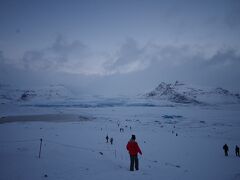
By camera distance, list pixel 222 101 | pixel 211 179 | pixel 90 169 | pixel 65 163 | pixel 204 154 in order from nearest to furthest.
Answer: pixel 90 169, pixel 65 163, pixel 211 179, pixel 204 154, pixel 222 101

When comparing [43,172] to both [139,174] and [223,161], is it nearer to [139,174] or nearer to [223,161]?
[139,174]

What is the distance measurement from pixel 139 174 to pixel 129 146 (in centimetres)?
127

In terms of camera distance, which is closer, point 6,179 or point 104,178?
point 6,179

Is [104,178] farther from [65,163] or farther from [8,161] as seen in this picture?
[8,161]

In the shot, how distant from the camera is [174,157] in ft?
64.2

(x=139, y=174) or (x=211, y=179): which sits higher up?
(x=139, y=174)

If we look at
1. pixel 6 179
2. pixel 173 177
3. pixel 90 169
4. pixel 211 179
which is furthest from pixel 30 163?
pixel 211 179

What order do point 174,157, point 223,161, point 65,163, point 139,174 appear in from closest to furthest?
point 139,174, point 65,163, point 223,161, point 174,157

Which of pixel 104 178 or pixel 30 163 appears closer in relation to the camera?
pixel 104 178

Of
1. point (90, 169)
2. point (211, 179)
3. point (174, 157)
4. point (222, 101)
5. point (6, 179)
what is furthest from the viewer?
point (222, 101)

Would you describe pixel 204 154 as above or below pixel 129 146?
below

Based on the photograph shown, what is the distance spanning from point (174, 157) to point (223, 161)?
160 inches

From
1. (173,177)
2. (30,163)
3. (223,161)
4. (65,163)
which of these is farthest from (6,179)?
(223,161)

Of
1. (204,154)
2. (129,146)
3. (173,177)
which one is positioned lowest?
(204,154)
